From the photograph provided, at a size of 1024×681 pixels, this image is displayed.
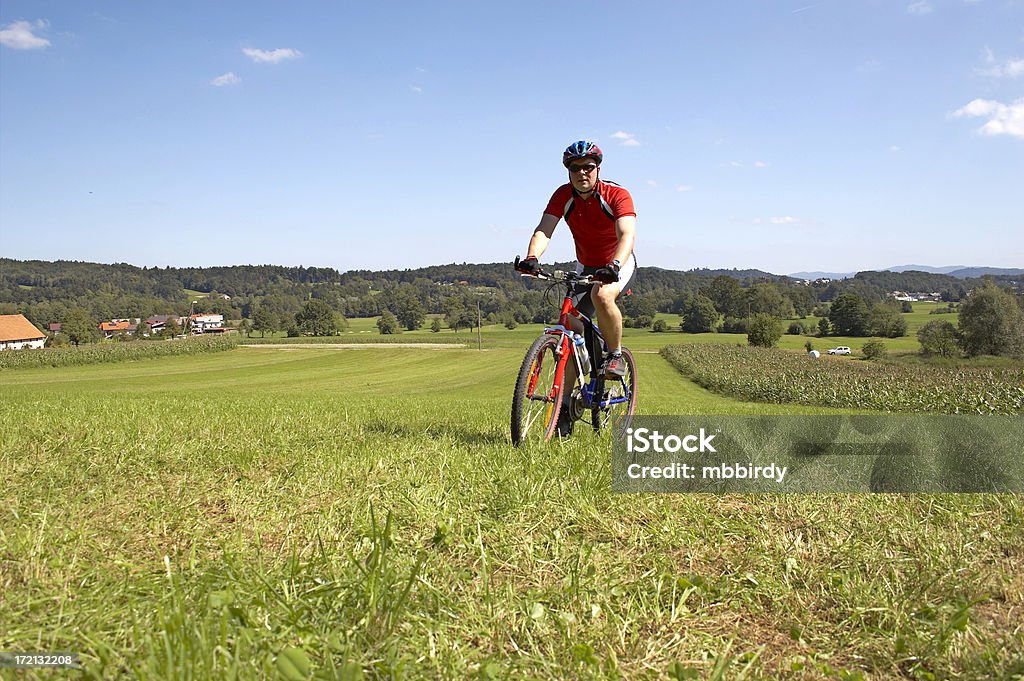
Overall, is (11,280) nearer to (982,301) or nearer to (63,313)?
(63,313)

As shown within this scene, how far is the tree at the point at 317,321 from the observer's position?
408ft

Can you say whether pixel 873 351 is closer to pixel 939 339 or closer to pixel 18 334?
pixel 939 339

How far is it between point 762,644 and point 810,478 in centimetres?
212

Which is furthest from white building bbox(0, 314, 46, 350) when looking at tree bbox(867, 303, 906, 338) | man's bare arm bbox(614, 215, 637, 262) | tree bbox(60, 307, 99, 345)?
tree bbox(867, 303, 906, 338)

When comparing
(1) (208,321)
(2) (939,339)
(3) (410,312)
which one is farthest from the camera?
(1) (208,321)

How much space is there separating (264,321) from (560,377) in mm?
136556

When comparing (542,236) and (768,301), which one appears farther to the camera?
(768,301)

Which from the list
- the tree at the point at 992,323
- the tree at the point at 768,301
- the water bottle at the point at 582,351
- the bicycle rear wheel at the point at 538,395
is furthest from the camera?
the tree at the point at 768,301

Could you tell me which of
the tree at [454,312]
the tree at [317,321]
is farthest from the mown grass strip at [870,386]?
the tree at [317,321]

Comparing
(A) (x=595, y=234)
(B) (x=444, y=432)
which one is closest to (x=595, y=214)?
(A) (x=595, y=234)

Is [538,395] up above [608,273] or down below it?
below

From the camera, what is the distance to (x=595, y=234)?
5.88 metres

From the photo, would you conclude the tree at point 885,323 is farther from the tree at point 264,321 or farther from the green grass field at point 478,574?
the tree at point 264,321

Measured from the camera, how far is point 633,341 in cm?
8988
